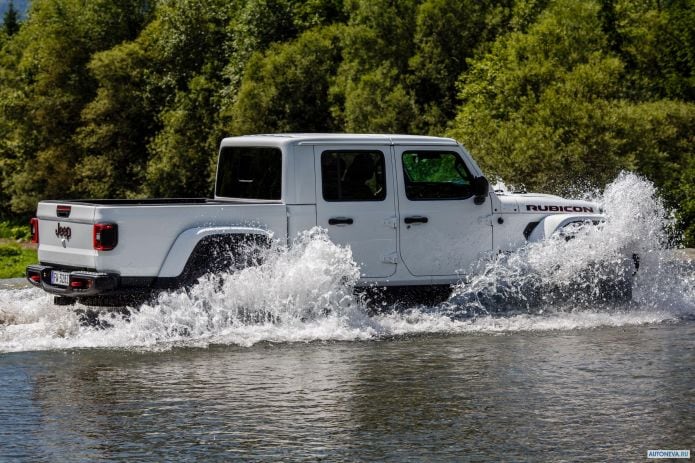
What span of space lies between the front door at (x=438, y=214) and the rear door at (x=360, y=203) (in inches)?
5.8

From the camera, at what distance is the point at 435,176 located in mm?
12547

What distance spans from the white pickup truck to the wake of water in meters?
0.20

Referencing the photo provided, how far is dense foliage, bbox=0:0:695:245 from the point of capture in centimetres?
3133

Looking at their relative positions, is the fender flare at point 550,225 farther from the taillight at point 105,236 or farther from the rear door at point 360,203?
the taillight at point 105,236

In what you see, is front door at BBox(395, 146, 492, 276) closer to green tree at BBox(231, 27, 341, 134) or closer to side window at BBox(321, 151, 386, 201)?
side window at BBox(321, 151, 386, 201)

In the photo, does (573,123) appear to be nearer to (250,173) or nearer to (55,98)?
(250,173)

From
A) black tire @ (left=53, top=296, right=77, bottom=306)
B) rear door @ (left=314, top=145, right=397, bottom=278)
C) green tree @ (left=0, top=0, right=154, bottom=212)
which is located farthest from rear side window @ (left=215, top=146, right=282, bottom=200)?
green tree @ (left=0, top=0, right=154, bottom=212)

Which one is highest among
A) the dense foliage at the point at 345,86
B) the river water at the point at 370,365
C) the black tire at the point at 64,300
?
the dense foliage at the point at 345,86

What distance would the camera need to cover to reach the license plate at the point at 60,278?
1120 cm

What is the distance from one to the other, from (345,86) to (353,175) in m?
34.5

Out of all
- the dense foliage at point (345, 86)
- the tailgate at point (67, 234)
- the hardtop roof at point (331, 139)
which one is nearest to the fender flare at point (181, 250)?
the tailgate at point (67, 234)

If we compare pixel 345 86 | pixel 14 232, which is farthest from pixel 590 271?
pixel 14 232

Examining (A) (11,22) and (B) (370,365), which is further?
(A) (11,22)

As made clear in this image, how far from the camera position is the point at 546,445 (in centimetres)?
698
